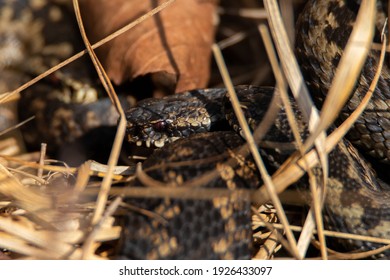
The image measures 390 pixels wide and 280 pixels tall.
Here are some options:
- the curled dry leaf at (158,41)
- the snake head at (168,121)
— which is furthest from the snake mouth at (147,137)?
the curled dry leaf at (158,41)

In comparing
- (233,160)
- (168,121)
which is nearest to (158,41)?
(168,121)

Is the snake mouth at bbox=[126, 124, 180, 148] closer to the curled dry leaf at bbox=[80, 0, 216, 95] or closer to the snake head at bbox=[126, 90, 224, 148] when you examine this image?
the snake head at bbox=[126, 90, 224, 148]

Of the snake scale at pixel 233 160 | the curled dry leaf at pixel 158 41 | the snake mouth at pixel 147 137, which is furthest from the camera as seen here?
the curled dry leaf at pixel 158 41

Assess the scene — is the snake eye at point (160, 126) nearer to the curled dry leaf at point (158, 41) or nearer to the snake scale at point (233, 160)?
the snake scale at point (233, 160)

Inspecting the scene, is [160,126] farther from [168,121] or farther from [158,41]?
[158,41]

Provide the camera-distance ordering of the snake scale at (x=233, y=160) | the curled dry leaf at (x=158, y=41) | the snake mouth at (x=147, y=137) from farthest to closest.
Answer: the curled dry leaf at (x=158, y=41)
the snake mouth at (x=147, y=137)
the snake scale at (x=233, y=160)

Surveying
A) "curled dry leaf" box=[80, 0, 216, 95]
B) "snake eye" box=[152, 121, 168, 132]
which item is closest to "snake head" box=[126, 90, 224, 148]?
"snake eye" box=[152, 121, 168, 132]

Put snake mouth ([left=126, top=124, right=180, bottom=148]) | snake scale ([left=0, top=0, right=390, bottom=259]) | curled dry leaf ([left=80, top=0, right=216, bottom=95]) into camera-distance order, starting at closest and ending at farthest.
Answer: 1. snake scale ([left=0, top=0, right=390, bottom=259])
2. snake mouth ([left=126, top=124, right=180, bottom=148])
3. curled dry leaf ([left=80, top=0, right=216, bottom=95])
